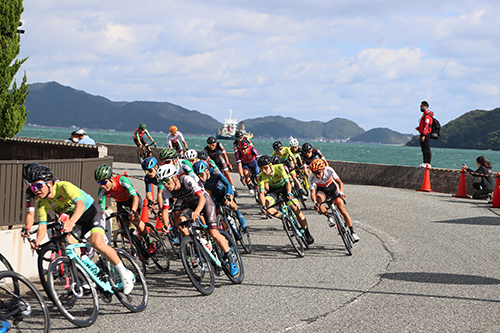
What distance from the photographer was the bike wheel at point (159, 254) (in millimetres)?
7382

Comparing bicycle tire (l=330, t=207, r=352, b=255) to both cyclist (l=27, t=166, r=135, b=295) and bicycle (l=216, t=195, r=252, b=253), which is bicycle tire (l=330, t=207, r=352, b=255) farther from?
cyclist (l=27, t=166, r=135, b=295)

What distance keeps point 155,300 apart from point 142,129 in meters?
12.4

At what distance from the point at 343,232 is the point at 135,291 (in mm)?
4390

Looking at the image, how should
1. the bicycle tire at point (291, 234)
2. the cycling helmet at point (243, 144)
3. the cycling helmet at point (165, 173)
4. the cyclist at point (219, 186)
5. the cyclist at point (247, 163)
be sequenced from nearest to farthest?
the cycling helmet at point (165, 173)
the bicycle tire at point (291, 234)
the cyclist at point (219, 186)
the cycling helmet at point (243, 144)
the cyclist at point (247, 163)

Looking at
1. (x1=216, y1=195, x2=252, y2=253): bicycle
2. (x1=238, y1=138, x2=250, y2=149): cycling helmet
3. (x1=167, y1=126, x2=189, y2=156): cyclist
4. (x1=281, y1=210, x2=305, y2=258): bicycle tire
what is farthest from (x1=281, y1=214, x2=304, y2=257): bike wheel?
→ (x1=167, y1=126, x2=189, y2=156): cyclist

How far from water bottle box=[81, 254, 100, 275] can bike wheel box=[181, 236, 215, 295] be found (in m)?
1.10

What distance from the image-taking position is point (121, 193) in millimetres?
7102

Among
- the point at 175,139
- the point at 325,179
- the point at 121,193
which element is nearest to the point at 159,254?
the point at 121,193

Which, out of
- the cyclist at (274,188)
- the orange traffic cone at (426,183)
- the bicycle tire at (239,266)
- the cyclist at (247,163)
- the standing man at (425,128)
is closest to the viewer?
the bicycle tire at (239,266)

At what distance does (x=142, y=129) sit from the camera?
1767 centimetres

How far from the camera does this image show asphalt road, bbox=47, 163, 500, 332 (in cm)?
515

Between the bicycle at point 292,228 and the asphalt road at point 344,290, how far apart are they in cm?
21

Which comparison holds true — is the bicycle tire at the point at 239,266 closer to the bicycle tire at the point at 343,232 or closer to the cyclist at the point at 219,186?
the cyclist at the point at 219,186

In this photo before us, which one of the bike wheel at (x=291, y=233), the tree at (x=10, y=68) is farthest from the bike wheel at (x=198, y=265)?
the tree at (x=10, y=68)
